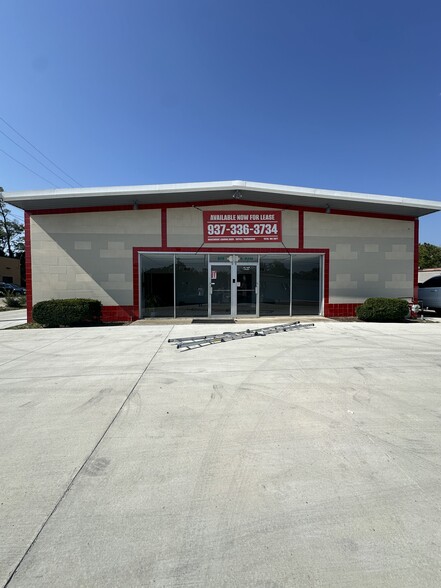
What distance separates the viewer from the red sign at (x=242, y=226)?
13.0 meters

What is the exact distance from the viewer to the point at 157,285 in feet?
44.4

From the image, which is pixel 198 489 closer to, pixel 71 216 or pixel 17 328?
pixel 17 328

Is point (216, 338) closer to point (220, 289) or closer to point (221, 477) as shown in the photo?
point (220, 289)

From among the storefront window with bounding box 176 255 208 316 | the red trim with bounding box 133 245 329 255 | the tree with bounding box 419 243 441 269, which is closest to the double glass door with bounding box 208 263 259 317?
the storefront window with bounding box 176 255 208 316

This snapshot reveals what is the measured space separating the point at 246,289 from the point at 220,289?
3.60ft

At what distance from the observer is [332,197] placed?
11.9 m

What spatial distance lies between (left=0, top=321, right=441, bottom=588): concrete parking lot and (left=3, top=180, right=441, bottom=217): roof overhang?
771 centimetres

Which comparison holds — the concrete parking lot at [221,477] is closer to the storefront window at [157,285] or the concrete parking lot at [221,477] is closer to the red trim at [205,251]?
the red trim at [205,251]

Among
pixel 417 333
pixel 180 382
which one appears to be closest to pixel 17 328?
pixel 180 382

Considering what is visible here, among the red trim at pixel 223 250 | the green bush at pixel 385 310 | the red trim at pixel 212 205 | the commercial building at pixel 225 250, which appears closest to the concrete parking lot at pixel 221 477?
the green bush at pixel 385 310

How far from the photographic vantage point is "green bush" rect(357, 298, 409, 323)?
1194cm

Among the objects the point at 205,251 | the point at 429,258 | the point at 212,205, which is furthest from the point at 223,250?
the point at 429,258

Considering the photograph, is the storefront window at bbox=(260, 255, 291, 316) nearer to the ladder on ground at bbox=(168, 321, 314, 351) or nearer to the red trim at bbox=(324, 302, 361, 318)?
the red trim at bbox=(324, 302, 361, 318)

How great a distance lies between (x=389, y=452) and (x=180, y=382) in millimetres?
2924
